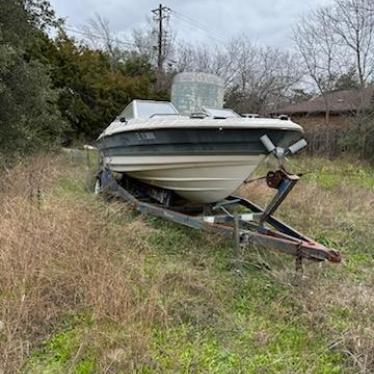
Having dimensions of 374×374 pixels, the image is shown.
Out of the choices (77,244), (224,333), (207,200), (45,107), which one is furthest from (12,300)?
(45,107)

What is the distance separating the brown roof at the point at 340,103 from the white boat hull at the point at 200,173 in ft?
41.1

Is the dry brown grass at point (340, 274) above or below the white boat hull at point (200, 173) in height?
below

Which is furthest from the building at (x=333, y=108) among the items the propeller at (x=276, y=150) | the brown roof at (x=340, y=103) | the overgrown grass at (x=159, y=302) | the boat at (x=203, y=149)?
the overgrown grass at (x=159, y=302)

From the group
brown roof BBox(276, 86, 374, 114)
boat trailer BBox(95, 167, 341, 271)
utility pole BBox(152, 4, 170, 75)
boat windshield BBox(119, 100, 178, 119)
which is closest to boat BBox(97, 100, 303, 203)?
boat trailer BBox(95, 167, 341, 271)

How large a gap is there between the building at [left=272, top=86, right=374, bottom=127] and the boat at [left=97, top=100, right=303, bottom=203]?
1235 cm

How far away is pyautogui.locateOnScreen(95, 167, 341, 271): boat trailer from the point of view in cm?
322

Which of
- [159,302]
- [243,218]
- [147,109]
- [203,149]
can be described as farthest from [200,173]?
[147,109]

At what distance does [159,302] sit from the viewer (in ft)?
8.43

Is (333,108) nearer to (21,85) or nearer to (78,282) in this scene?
(21,85)

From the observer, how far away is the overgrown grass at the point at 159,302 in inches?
82.9

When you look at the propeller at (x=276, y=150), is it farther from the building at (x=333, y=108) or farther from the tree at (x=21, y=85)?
the building at (x=333, y=108)

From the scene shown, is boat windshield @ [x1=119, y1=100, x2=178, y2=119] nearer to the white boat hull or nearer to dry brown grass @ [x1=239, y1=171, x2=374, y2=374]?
the white boat hull

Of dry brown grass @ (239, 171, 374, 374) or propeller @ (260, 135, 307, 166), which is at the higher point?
propeller @ (260, 135, 307, 166)

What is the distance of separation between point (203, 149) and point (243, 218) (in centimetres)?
75
